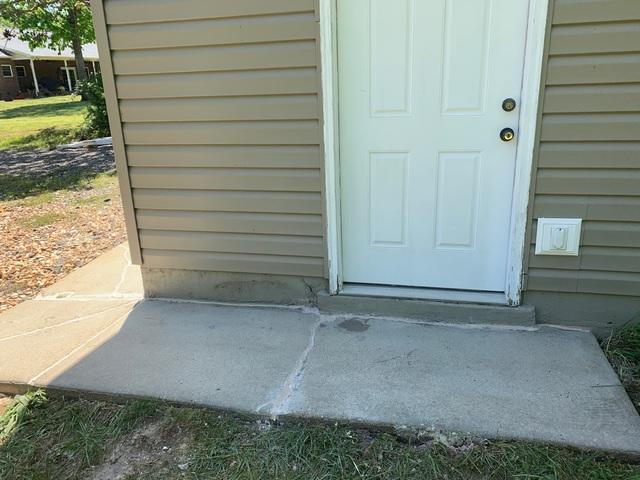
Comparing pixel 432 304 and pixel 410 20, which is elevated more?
pixel 410 20

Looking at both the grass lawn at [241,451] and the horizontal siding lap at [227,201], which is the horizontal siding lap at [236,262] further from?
the grass lawn at [241,451]

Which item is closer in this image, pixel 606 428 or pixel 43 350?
pixel 606 428

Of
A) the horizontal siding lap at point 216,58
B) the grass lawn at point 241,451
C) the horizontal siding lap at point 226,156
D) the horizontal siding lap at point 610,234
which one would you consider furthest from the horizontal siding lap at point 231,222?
the horizontal siding lap at point 610,234

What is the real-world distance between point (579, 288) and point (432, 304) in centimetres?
80

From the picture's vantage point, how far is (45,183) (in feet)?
23.6

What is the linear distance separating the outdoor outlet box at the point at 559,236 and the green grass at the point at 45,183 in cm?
576

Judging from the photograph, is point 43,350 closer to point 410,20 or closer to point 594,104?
point 410,20

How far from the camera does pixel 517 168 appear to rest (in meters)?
2.72

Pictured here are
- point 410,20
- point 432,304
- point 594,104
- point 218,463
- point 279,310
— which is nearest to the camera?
point 218,463

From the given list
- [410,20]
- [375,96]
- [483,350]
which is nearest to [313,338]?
[483,350]

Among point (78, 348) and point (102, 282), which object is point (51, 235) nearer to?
point (102, 282)

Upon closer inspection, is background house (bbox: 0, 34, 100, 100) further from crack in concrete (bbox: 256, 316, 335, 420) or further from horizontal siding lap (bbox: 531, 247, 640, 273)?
horizontal siding lap (bbox: 531, 247, 640, 273)

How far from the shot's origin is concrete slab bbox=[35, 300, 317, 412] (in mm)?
2434

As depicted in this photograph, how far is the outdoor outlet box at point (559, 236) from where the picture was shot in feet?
8.92
